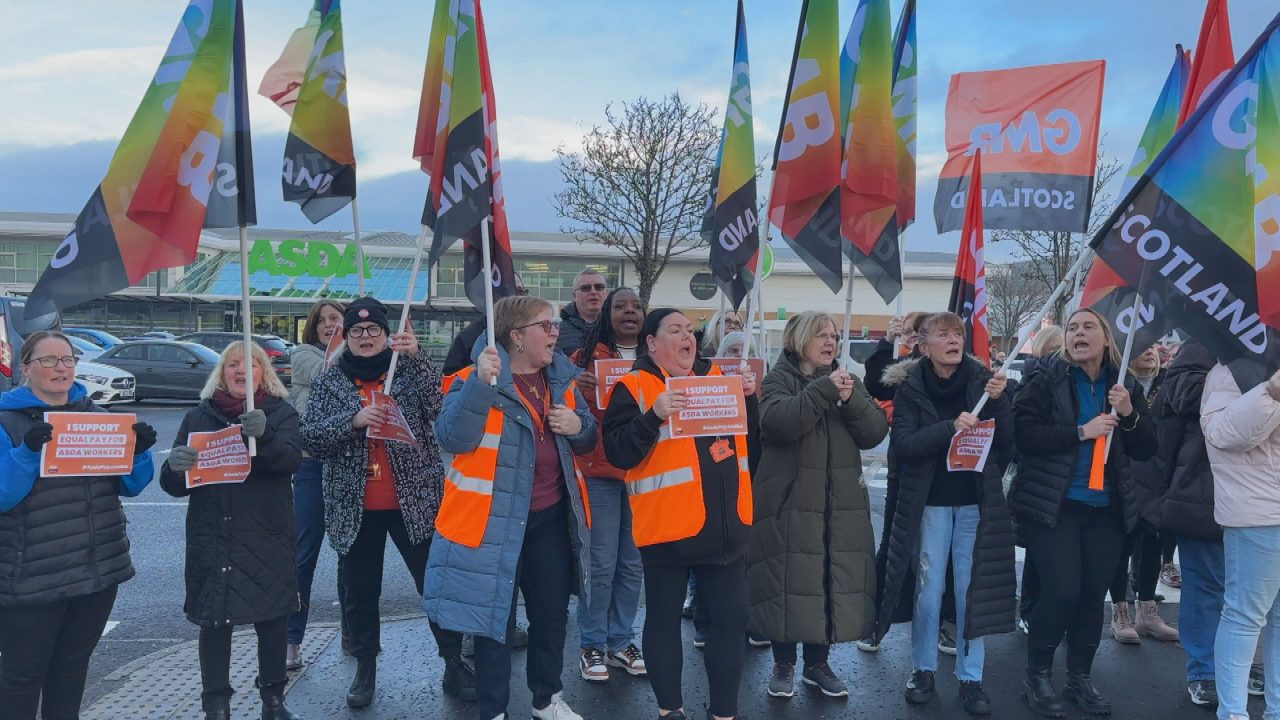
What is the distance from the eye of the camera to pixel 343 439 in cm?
432

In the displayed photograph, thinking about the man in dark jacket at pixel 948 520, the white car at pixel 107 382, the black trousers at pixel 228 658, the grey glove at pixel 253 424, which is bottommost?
the white car at pixel 107 382

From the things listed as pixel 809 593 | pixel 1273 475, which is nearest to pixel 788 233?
pixel 809 593

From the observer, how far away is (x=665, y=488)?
3.88 m

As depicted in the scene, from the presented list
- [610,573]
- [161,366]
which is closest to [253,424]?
[610,573]

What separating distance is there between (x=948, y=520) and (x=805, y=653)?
1.04 meters

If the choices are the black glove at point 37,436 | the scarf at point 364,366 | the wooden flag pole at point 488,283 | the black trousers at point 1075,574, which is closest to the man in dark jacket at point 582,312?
the wooden flag pole at point 488,283

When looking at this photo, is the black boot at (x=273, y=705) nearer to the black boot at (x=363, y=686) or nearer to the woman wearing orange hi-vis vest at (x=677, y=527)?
the black boot at (x=363, y=686)

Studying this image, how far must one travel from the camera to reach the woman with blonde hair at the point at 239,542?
382 cm

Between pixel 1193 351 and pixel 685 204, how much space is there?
53.1 feet

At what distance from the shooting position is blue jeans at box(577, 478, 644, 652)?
473 cm

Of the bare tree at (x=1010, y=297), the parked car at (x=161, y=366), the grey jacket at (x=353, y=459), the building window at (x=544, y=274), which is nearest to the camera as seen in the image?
the grey jacket at (x=353, y=459)

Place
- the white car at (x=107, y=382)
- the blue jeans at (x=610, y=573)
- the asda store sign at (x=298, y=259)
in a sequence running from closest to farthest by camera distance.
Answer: the blue jeans at (x=610, y=573) → the white car at (x=107, y=382) → the asda store sign at (x=298, y=259)

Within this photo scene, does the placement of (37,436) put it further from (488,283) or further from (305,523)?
(488,283)

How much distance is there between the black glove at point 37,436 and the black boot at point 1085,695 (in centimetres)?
492
